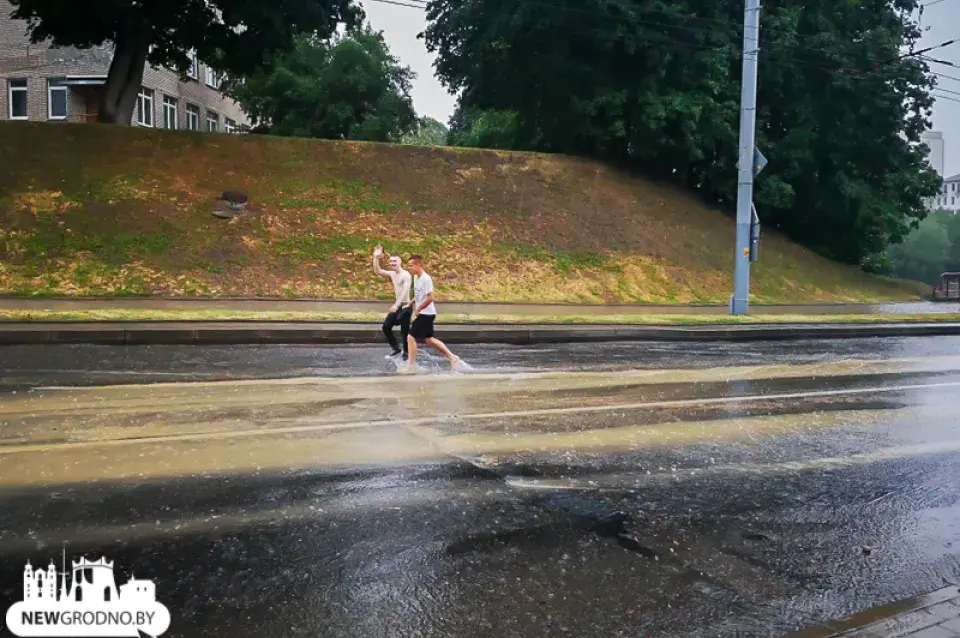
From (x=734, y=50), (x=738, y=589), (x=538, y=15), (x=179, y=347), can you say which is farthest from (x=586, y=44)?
(x=738, y=589)

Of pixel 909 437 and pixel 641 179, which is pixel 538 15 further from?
pixel 909 437

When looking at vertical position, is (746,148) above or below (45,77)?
below

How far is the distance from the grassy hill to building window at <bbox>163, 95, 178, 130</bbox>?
15.2m

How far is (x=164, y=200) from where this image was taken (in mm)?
23906

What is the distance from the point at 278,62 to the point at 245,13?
575 inches

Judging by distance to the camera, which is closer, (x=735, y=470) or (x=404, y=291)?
(x=735, y=470)

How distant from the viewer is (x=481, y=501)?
5.06 m

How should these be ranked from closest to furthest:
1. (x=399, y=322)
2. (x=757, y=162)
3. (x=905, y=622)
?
(x=905, y=622), (x=399, y=322), (x=757, y=162)

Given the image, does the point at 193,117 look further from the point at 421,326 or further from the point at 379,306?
the point at 421,326

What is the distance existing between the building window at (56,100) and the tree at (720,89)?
17219mm

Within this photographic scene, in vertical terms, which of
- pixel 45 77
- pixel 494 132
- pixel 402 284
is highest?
pixel 45 77

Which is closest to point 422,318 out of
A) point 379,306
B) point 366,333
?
point 366,333

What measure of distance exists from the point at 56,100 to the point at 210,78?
11310 mm

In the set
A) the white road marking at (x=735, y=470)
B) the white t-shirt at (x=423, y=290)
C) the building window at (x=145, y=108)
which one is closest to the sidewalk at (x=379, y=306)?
the white t-shirt at (x=423, y=290)
